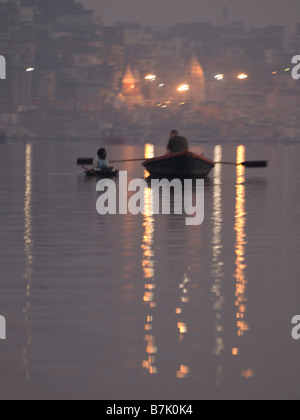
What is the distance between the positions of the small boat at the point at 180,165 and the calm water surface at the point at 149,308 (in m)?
18.8

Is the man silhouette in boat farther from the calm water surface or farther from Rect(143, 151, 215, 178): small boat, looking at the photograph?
the calm water surface

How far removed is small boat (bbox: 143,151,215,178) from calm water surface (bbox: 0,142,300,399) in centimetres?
1884

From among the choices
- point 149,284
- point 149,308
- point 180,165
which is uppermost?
point 180,165

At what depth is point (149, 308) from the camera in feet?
54.1

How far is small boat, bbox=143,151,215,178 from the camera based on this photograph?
163ft

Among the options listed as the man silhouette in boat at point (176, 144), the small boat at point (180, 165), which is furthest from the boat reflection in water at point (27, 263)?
the man silhouette in boat at point (176, 144)

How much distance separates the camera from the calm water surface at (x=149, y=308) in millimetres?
12625

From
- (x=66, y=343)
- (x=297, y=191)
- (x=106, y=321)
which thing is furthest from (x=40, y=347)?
(x=297, y=191)

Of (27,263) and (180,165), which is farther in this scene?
(180,165)

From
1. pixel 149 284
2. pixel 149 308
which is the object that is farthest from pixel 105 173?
pixel 149 308

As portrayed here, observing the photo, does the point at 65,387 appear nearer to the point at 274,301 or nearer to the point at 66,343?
the point at 66,343

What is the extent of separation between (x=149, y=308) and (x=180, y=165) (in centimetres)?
3391

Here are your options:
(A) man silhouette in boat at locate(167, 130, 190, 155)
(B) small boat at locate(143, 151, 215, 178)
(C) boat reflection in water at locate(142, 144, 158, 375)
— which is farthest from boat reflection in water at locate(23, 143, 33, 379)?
(A) man silhouette in boat at locate(167, 130, 190, 155)

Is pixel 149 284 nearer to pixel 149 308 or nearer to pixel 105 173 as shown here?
pixel 149 308
